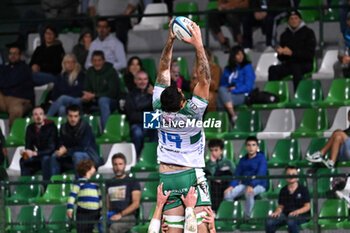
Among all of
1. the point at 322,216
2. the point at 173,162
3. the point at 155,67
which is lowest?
the point at 322,216

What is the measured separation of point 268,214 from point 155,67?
15.6 feet

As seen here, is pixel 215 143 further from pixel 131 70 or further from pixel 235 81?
pixel 131 70

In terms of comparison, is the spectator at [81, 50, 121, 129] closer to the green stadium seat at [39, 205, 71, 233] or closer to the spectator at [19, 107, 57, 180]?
the spectator at [19, 107, 57, 180]

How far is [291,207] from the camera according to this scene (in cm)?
1394

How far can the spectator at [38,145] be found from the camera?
1621cm

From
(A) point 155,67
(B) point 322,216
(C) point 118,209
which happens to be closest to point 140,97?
(A) point 155,67

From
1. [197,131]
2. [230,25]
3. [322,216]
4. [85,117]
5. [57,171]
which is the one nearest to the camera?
[197,131]

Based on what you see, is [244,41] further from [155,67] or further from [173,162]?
[173,162]

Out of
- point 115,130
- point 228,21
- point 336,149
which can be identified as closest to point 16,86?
point 115,130

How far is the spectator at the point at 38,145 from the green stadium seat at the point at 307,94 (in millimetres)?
4045

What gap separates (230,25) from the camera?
18.4 m

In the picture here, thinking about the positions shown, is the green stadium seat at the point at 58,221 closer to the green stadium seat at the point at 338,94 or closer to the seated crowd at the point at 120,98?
the seated crowd at the point at 120,98

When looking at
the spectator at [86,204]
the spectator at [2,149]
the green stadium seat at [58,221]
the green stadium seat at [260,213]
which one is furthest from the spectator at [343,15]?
the spectator at [2,149]

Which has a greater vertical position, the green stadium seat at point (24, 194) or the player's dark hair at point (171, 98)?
the player's dark hair at point (171, 98)
